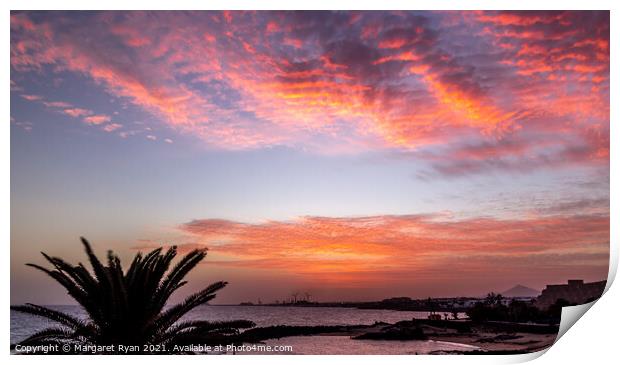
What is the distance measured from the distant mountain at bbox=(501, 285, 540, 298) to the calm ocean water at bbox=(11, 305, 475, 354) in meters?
0.75

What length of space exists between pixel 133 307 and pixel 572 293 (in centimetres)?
401

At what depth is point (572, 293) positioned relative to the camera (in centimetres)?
704

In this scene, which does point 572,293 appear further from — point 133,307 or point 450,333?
point 133,307

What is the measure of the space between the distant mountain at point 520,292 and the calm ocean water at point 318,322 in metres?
0.75

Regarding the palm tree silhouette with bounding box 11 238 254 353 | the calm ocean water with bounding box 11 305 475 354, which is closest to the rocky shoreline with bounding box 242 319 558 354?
the calm ocean water with bounding box 11 305 475 354

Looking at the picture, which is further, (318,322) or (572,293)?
(318,322)

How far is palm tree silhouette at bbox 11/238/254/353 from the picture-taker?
22.7 ft

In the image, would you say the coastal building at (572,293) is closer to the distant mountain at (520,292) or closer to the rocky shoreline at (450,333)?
the distant mountain at (520,292)

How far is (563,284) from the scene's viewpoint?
7.16 m

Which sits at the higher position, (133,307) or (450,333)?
(133,307)

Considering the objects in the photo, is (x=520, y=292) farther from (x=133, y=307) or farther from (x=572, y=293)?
(x=133, y=307)

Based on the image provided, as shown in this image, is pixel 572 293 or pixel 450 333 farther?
pixel 450 333

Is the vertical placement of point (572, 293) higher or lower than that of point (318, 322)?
higher
